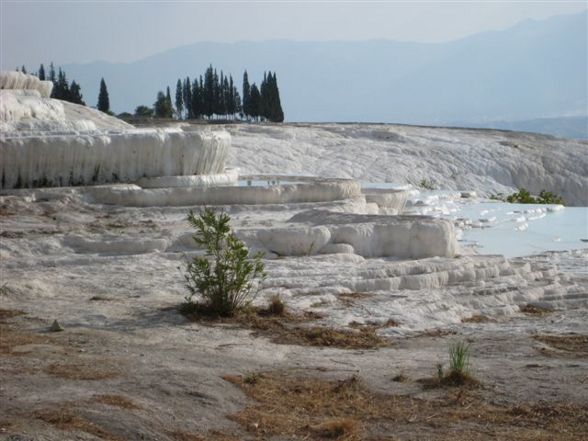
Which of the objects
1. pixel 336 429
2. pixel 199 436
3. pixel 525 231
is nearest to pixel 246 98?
pixel 525 231

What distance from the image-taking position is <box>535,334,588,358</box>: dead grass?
26.1 ft

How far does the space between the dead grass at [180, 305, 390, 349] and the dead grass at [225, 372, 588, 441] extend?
1.53 m

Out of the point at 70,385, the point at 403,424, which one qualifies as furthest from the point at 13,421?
the point at 403,424

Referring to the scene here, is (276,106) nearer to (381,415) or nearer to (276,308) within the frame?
(276,308)

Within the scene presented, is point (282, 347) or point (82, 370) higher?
point (82, 370)

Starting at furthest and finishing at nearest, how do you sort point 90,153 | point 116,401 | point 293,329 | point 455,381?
1. point 90,153
2. point 293,329
3. point 455,381
4. point 116,401

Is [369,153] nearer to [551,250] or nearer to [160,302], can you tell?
[551,250]

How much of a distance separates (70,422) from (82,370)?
1337mm

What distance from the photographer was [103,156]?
1592cm

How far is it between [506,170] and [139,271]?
84.6 ft

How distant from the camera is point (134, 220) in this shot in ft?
45.9

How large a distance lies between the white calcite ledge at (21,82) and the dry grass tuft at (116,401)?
15.5 meters

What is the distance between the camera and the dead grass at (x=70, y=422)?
512 cm

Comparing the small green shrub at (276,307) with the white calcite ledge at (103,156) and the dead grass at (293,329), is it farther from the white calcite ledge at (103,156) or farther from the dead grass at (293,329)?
the white calcite ledge at (103,156)
